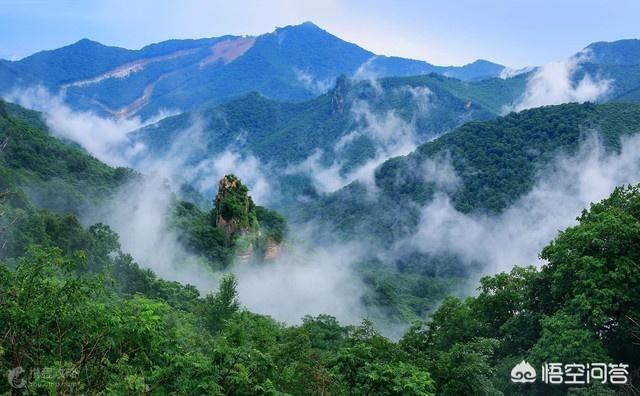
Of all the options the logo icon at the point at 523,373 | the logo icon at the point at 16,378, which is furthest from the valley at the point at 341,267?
the logo icon at the point at 523,373

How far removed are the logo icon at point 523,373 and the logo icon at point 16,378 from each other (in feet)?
46.6

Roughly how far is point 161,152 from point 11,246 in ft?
582

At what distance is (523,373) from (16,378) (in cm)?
1496

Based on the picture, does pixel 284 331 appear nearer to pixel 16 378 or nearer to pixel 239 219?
pixel 16 378

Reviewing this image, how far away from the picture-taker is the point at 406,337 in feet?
71.1

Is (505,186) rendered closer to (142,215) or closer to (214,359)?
(142,215)

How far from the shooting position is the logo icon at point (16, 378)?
757cm

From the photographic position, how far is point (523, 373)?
55.3 ft

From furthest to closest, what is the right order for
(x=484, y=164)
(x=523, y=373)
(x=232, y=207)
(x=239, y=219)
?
(x=484, y=164)
(x=239, y=219)
(x=232, y=207)
(x=523, y=373)

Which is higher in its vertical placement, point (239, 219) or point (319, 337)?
point (239, 219)

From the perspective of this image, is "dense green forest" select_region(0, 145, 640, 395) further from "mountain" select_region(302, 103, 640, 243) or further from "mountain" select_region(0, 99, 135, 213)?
"mountain" select_region(302, 103, 640, 243)

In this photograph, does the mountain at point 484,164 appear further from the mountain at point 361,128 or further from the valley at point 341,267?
the mountain at point 361,128

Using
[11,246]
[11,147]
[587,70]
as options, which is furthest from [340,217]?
[587,70]

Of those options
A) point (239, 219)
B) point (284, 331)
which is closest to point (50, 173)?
point (239, 219)
